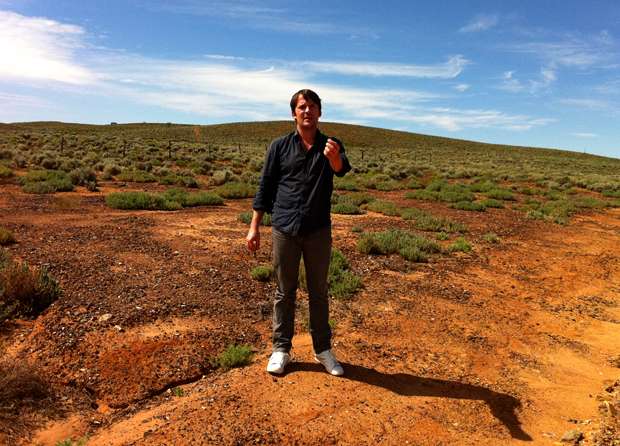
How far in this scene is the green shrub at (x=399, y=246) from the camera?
7.51m

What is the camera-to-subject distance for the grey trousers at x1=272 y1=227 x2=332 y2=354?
320cm

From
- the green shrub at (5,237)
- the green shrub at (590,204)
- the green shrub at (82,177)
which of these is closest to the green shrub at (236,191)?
the green shrub at (82,177)

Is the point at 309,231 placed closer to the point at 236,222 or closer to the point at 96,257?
the point at 96,257

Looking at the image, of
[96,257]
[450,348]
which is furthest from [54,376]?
[450,348]

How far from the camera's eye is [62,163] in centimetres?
1928

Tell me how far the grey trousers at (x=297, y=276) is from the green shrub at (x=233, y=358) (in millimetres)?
412

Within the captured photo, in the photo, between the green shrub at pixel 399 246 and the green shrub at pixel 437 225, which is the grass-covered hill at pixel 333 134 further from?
the green shrub at pixel 399 246

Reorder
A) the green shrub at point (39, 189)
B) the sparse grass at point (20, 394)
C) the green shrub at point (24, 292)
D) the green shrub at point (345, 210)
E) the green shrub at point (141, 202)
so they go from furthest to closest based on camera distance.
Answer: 1. the green shrub at point (39, 189)
2. the green shrub at point (345, 210)
3. the green shrub at point (141, 202)
4. the green shrub at point (24, 292)
5. the sparse grass at point (20, 394)

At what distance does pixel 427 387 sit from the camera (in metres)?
3.51

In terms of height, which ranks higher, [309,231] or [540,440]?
[309,231]

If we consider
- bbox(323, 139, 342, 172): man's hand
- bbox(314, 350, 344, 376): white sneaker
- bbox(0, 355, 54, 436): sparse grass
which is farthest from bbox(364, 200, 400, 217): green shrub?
bbox(0, 355, 54, 436): sparse grass

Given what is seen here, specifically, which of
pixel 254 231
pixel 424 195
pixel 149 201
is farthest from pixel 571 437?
pixel 424 195

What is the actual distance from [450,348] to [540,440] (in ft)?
4.73

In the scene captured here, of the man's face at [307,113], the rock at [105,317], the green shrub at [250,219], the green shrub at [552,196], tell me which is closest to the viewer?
the man's face at [307,113]
